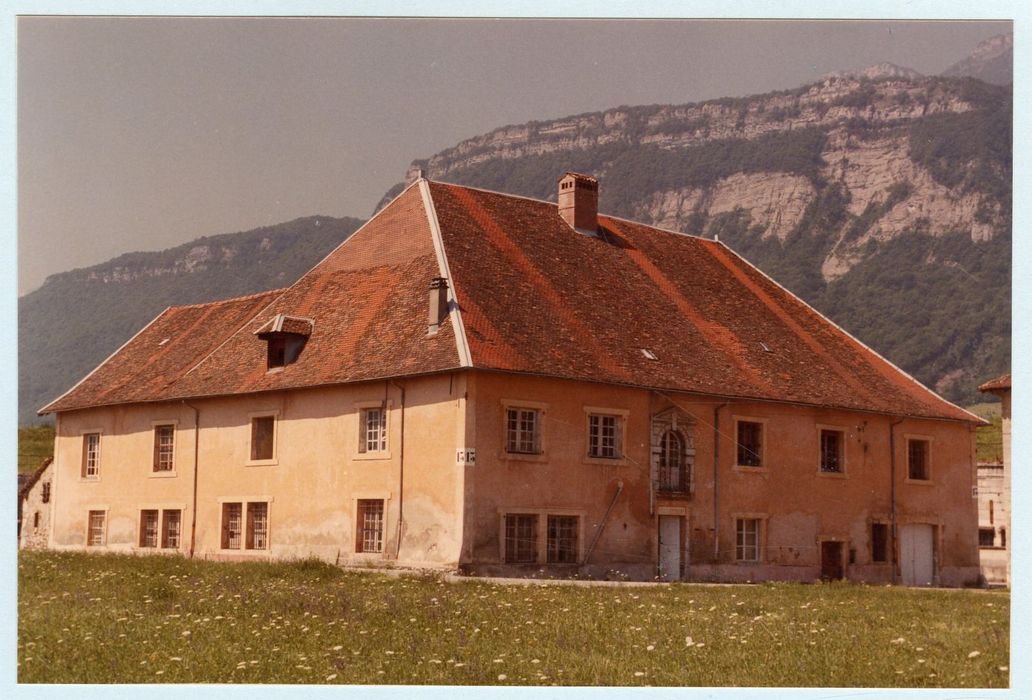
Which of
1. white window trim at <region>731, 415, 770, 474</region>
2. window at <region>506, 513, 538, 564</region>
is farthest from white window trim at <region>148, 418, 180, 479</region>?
white window trim at <region>731, 415, 770, 474</region>

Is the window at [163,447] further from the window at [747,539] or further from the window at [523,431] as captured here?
the window at [747,539]

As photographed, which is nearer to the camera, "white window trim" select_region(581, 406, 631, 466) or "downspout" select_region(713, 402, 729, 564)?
"white window trim" select_region(581, 406, 631, 466)

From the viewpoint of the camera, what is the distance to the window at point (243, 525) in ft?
128

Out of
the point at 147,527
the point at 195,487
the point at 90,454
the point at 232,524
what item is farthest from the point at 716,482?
the point at 90,454

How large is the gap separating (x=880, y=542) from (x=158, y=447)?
21233 mm

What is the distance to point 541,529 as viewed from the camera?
35.1 m

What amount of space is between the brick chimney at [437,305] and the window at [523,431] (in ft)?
9.12

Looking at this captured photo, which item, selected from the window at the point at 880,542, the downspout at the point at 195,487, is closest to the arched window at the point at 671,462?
the window at the point at 880,542

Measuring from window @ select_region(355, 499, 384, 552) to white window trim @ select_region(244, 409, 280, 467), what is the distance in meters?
3.53

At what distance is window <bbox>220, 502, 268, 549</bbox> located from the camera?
3906 cm

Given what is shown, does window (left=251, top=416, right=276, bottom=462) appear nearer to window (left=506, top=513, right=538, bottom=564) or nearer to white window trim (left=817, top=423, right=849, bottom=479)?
window (left=506, top=513, right=538, bottom=564)
